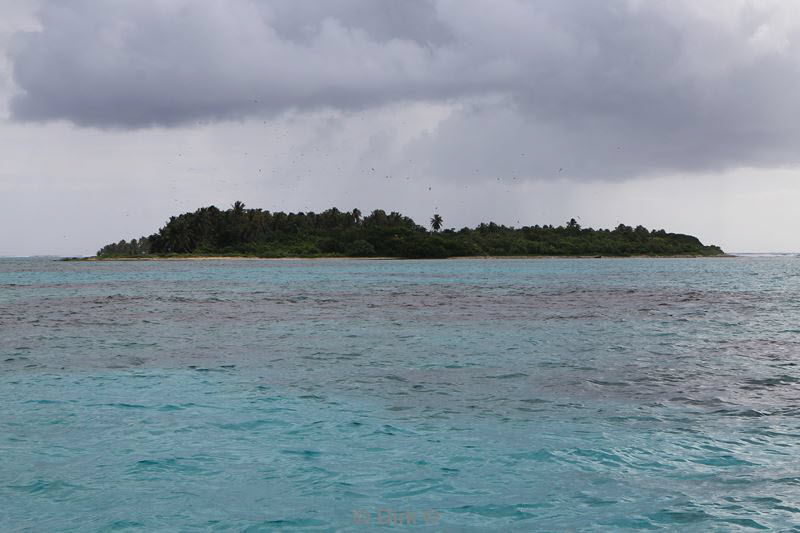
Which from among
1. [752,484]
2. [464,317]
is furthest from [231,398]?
[464,317]

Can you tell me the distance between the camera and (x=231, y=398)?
46.4ft

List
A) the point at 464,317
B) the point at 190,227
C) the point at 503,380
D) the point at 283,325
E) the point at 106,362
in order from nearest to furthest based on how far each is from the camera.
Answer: the point at 503,380
the point at 106,362
the point at 283,325
the point at 464,317
the point at 190,227

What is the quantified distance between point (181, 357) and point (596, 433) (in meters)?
13.4

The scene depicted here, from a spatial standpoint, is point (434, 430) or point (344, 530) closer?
point (344, 530)

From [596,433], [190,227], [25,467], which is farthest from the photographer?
[190,227]

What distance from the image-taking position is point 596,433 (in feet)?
35.8

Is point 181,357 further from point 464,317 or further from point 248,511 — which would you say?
point 464,317

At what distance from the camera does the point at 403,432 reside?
1122cm

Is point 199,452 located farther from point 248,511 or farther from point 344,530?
point 344,530

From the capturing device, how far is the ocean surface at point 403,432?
7.84 m

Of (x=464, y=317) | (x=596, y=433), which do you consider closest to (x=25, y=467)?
(x=596, y=433)

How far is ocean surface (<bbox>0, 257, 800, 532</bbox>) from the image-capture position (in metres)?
7.84

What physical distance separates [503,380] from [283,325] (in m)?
15.4

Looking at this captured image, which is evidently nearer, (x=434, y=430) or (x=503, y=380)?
(x=434, y=430)
